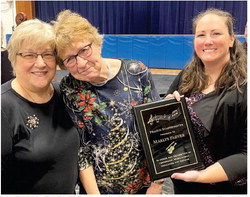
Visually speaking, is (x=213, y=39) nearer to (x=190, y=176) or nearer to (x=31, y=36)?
(x=190, y=176)

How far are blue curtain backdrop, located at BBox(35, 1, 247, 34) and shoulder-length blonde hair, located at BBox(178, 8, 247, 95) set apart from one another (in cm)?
717

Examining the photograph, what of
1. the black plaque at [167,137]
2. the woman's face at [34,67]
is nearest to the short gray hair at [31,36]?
the woman's face at [34,67]

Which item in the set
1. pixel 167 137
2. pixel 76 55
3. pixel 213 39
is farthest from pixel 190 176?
pixel 76 55

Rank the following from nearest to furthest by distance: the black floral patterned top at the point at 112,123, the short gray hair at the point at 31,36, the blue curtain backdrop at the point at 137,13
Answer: the short gray hair at the point at 31,36 → the black floral patterned top at the point at 112,123 → the blue curtain backdrop at the point at 137,13

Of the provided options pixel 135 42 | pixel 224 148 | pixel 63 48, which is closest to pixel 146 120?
pixel 224 148

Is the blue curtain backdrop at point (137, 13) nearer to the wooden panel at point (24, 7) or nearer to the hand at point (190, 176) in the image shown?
the wooden panel at point (24, 7)

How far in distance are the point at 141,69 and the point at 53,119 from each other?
1.57 ft

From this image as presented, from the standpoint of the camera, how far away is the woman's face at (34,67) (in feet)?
3.89

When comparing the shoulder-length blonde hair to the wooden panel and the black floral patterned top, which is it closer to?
the black floral patterned top

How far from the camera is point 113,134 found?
1.30 meters

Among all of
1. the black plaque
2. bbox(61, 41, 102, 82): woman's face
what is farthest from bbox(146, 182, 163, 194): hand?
bbox(61, 41, 102, 82): woman's face

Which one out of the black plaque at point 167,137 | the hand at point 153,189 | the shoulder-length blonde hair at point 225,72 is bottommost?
the hand at point 153,189

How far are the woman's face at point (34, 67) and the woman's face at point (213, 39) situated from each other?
0.66 meters

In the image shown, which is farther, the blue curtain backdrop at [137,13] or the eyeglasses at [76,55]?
the blue curtain backdrop at [137,13]
